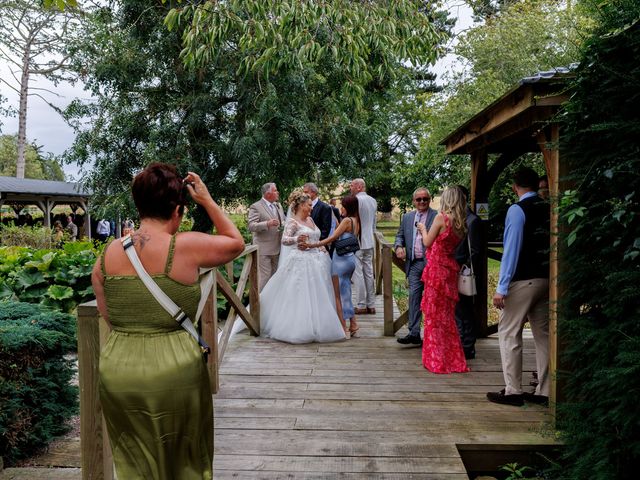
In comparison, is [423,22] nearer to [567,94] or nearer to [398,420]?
Result: [567,94]

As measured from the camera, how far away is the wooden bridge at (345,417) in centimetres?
356

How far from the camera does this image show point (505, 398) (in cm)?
485

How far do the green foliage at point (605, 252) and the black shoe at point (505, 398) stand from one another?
1295 mm

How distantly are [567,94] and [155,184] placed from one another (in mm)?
2744

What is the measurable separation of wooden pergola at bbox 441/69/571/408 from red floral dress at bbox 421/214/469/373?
755 millimetres

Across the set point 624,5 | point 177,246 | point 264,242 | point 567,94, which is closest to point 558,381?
point 567,94

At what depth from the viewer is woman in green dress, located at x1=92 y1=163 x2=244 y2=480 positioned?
2.43 m

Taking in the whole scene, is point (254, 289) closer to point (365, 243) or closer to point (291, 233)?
point (291, 233)

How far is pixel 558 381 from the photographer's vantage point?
14.0 feet

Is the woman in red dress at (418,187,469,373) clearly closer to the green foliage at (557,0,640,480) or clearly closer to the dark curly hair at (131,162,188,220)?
the green foliage at (557,0,640,480)

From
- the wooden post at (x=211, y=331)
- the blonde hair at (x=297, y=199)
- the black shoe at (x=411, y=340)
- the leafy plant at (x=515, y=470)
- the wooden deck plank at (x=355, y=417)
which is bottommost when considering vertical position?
the leafy plant at (x=515, y=470)

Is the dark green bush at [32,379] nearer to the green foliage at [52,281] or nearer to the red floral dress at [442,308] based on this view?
the red floral dress at [442,308]

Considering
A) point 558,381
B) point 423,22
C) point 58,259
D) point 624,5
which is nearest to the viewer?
point 624,5

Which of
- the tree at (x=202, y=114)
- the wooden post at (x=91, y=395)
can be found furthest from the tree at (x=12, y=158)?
the wooden post at (x=91, y=395)
